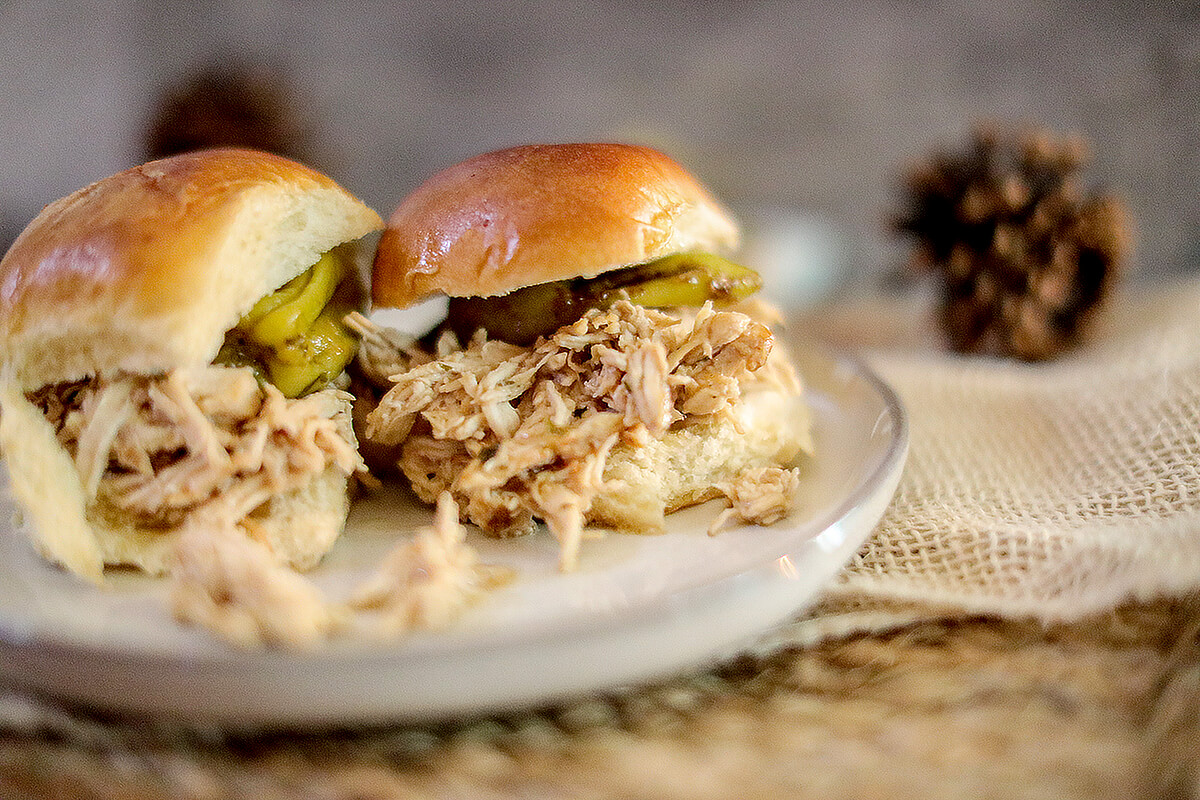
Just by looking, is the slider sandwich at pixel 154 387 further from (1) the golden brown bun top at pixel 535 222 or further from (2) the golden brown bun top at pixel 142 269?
(1) the golden brown bun top at pixel 535 222

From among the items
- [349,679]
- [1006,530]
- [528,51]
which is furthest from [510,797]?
[528,51]

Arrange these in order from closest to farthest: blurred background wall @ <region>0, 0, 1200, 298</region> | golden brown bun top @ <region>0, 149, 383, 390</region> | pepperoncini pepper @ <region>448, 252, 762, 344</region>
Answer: golden brown bun top @ <region>0, 149, 383, 390</region> < pepperoncini pepper @ <region>448, 252, 762, 344</region> < blurred background wall @ <region>0, 0, 1200, 298</region>

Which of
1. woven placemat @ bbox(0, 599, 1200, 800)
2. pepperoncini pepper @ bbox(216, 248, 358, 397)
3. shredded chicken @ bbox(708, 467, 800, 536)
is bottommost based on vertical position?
woven placemat @ bbox(0, 599, 1200, 800)

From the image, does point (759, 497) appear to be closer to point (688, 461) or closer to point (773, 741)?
point (688, 461)

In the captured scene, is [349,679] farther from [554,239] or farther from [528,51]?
[528,51]

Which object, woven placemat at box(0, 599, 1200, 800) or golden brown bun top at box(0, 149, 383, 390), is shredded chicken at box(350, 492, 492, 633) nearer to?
woven placemat at box(0, 599, 1200, 800)

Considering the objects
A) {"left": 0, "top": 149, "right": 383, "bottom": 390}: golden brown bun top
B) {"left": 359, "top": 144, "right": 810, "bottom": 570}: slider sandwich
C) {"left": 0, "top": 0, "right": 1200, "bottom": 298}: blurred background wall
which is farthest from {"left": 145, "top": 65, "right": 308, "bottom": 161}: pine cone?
{"left": 359, "top": 144, "right": 810, "bottom": 570}: slider sandwich

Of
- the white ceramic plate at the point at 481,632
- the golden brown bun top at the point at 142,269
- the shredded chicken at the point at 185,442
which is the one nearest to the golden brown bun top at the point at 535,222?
the golden brown bun top at the point at 142,269

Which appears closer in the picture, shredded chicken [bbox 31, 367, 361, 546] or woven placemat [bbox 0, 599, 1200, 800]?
woven placemat [bbox 0, 599, 1200, 800]
